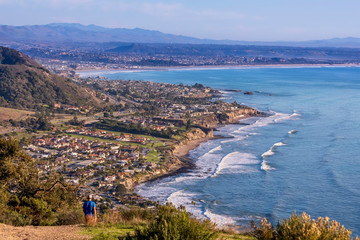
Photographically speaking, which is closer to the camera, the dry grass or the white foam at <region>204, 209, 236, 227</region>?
the white foam at <region>204, 209, 236, 227</region>

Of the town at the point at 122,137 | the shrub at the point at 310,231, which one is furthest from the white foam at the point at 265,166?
the shrub at the point at 310,231

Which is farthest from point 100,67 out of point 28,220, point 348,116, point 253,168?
point 28,220

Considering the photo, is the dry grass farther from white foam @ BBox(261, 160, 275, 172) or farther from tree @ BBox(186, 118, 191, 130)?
white foam @ BBox(261, 160, 275, 172)

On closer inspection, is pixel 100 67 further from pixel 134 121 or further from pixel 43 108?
pixel 134 121

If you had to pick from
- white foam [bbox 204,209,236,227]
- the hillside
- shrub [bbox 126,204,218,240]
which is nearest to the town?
the hillside

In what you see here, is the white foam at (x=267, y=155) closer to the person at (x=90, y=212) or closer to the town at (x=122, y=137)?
the town at (x=122, y=137)

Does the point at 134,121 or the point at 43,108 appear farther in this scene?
the point at 43,108
